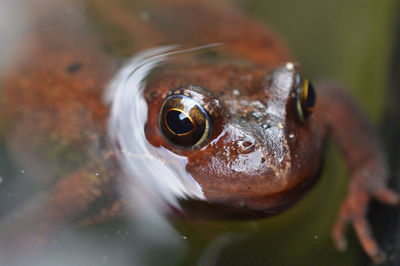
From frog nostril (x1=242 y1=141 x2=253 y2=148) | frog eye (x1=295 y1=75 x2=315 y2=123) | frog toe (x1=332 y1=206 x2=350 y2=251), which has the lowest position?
frog toe (x1=332 y1=206 x2=350 y2=251)

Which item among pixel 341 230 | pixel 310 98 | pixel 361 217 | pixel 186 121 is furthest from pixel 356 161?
pixel 186 121

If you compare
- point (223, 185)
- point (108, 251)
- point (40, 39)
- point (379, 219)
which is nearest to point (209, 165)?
point (223, 185)

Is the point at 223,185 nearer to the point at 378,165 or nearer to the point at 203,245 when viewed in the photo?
the point at 203,245

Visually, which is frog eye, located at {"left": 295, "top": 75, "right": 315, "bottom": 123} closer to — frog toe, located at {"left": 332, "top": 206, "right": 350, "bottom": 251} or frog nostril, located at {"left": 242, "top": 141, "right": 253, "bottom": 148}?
frog nostril, located at {"left": 242, "top": 141, "right": 253, "bottom": 148}

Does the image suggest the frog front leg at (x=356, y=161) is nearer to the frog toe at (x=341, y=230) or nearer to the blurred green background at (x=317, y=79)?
the frog toe at (x=341, y=230)

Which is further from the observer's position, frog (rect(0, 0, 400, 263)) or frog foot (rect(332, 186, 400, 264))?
frog foot (rect(332, 186, 400, 264))

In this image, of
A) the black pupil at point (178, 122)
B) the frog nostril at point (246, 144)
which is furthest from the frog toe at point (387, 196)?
the black pupil at point (178, 122)

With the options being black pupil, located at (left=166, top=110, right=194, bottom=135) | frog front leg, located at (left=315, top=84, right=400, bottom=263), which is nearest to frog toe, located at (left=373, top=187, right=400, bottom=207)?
frog front leg, located at (left=315, top=84, right=400, bottom=263)

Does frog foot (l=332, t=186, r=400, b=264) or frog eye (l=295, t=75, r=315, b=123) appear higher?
frog eye (l=295, t=75, r=315, b=123)
